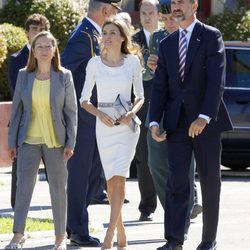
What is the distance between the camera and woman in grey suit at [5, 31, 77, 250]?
907 centimetres

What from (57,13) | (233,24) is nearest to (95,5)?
(57,13)

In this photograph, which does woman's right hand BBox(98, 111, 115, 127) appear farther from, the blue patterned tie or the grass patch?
the grass patch

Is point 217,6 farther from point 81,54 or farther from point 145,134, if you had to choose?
point 81,54

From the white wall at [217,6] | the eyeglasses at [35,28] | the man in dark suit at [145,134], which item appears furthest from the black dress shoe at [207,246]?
the white wall at [217,6]

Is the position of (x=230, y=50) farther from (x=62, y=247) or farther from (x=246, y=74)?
(x=62, y=247)

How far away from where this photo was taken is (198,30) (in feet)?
28.9

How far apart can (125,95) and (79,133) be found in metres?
0.81

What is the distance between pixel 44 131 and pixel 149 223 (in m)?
2.49

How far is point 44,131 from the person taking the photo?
9.06 m

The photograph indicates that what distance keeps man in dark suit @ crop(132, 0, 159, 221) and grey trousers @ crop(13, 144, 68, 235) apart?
7.62 feet

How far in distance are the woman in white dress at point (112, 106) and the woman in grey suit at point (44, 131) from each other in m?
0.22

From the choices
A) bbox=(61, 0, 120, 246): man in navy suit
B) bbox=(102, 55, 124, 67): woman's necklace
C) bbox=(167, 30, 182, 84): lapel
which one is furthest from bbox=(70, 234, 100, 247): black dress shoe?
bbox=(167, 30, 182, 84): lapel

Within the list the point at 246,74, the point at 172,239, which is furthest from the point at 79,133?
the point at 246,74

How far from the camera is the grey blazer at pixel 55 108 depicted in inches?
357
